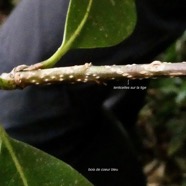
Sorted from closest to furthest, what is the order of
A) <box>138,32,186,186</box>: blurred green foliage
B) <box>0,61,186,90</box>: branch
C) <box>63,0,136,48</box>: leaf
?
<box>0,61,186,90</box>: branch → <box>63,0,136,48</box>: leaf → <box>138,32,186,186</box>: blurred green foliage

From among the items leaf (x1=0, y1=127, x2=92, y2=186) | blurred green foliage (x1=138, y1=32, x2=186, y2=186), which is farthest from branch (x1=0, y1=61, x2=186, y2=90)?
blurred green foliage (x1=138, y1=32, x2=186, y2=186)

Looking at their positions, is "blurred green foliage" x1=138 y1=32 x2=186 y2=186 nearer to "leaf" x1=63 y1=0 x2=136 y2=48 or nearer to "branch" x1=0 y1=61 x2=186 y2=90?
"leaf" x1=63 y1=0 x2=136 y2=48

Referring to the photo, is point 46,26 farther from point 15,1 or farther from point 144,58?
point 15,1

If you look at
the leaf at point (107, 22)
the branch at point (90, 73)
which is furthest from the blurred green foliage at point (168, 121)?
the branch at point (90, 73)

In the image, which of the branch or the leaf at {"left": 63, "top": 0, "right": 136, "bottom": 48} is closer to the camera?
the branch

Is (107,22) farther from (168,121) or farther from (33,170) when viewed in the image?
(168,121)

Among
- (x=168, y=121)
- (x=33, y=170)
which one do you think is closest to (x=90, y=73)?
(x=33, y=170)

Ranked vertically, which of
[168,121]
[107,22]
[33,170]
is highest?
[107,22]
